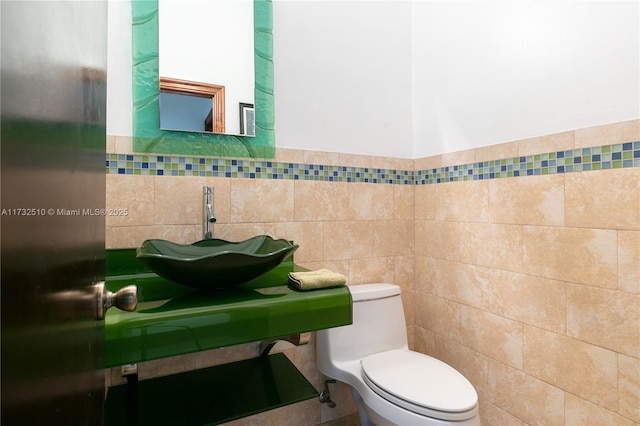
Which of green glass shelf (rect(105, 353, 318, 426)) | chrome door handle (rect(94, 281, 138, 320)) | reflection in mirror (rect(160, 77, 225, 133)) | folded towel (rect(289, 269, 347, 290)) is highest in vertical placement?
reflection in mirror (rect(160, 77, 225, 133))

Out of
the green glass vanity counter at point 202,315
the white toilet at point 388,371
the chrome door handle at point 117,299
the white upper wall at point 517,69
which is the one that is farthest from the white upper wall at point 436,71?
the chrome door handle at point 117,299

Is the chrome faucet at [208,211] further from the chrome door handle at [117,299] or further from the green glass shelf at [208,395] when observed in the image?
the chrome door handle at [117,299]

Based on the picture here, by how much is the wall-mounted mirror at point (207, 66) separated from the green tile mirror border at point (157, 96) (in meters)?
0.03

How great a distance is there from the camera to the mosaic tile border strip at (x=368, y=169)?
1.25 meters

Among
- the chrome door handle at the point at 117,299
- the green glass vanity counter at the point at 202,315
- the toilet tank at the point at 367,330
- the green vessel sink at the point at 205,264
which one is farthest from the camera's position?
the toilet tank at the point at 367,330

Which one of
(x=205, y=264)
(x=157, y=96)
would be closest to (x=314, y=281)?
(x=205, y=264)

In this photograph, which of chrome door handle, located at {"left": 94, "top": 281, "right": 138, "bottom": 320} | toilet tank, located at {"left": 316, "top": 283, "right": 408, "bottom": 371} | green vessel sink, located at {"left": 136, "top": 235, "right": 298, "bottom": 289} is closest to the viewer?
chrome door handle, located at {"left": 94, "top": 281, "right": 138, "bottom": 320}

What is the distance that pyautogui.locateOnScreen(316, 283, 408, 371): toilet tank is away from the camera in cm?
163

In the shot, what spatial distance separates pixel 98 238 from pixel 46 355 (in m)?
0.35

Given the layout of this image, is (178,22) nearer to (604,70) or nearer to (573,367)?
(604,70)

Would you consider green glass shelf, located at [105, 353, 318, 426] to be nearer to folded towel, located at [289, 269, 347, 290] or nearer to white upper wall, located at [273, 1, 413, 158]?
folded towel, located at [289, 269, 347, 290]

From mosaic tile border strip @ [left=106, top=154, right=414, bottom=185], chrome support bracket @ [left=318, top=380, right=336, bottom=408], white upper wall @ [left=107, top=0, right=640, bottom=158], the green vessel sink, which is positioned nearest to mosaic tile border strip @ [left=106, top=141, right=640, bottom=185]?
mosaic tile border strip @ [left=106, top=154, right=414, bottom=185]

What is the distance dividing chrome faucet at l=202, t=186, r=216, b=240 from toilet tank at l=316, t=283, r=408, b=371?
695 mm

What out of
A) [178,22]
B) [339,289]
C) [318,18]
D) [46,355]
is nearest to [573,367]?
[339,289]
